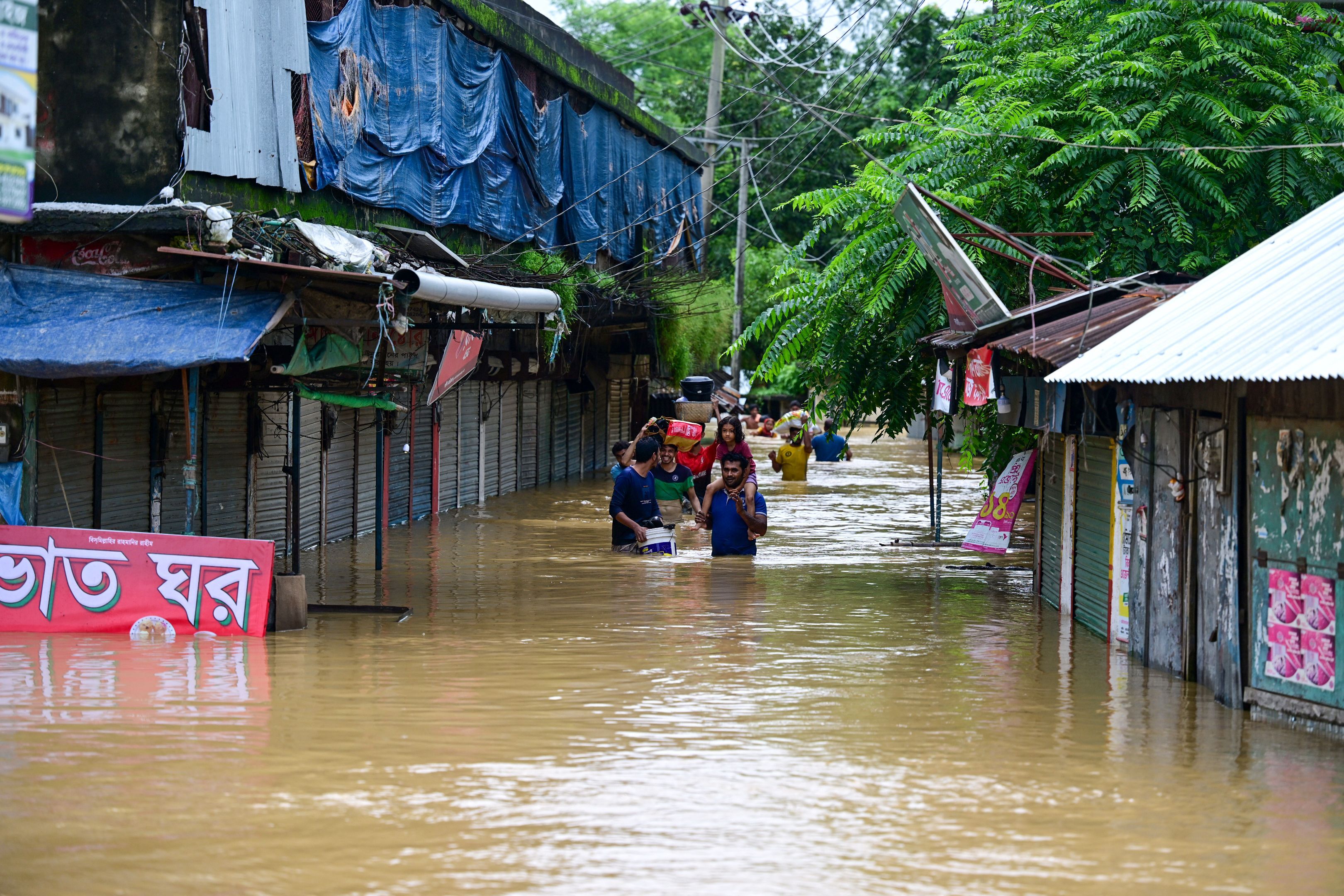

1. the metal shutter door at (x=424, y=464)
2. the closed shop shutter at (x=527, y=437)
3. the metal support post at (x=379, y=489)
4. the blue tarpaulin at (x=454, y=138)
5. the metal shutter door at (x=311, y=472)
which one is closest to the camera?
the metal support post at (x=379, y=489)

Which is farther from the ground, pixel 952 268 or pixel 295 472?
pixel 952 268

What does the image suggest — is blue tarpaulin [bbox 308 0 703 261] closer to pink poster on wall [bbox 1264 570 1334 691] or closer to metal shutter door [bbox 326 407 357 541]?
metal shutter door [bbox 326 407 357 541]

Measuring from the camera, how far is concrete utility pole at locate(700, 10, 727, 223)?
1121 inches

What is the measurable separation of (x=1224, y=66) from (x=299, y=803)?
12711 mm

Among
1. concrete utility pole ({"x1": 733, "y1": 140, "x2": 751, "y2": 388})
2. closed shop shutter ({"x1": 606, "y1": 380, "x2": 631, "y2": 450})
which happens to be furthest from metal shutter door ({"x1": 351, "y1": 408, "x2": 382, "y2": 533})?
concrete utility pole ({"x1": 733, "y1": 140, "x2": 751, "y2": 388})

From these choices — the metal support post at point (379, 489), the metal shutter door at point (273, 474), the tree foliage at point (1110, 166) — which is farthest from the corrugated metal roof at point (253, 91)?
the tree foliage at point (1110, 166)

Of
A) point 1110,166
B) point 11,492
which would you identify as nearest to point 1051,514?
point 1110,166

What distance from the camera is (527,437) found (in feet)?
87.5

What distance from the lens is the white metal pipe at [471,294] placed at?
40.4 feet

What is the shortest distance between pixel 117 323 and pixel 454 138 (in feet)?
26.1

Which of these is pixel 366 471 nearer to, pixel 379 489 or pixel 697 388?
pixel 379 489

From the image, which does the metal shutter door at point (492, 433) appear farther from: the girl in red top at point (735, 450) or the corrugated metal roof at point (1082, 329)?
the corrugated metal roof at point (1082, 329)

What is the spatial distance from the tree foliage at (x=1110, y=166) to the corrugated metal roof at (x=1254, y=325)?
11.8ft

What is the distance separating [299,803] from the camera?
6.42 m
